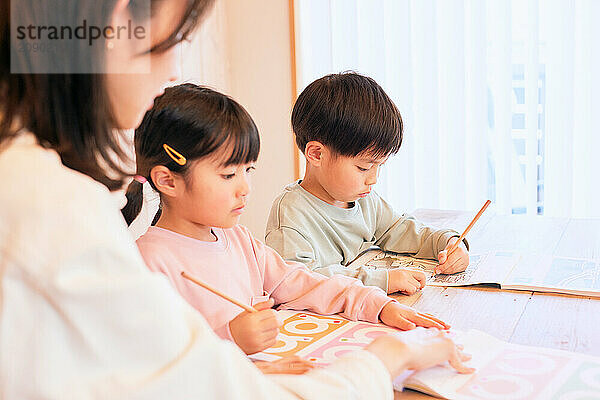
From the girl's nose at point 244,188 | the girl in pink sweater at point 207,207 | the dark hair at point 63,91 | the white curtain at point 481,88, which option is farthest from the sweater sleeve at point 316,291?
the white curtain at point 481,88

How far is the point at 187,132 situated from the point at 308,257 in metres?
0.42

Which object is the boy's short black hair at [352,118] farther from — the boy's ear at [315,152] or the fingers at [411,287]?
the fingers at [411,287]

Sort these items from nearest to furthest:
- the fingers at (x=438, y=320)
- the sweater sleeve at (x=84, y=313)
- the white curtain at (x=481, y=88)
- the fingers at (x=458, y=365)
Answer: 1. the sweater sleeve at (x=84, y=313)
2. the fingers at (x=458, y=365)
3. the fingers at (x=438, y=320)
4. the white curtain at (x=481, y=88)

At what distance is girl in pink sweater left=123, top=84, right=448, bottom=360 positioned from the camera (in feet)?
3.41

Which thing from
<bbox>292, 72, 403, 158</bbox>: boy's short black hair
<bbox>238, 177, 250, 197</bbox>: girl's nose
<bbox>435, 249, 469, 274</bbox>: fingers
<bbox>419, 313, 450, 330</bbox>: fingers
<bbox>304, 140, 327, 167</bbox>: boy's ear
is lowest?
<bbox>435, 249, 469, 274</bbox>: fingers

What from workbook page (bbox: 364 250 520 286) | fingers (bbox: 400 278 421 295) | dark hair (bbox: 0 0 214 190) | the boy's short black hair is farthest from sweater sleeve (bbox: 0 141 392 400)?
the boy's short black hair

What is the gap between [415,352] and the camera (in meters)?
0.79

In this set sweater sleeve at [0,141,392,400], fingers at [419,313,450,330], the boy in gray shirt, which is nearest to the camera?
sweater sleeve at [0,141,392,400]

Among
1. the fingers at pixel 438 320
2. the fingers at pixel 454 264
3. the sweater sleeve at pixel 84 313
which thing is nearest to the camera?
the sweater sleeve at pixel 84 313

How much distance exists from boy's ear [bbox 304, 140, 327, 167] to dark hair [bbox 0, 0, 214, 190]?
870 millimetres

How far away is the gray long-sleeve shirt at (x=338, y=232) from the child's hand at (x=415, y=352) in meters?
0.46

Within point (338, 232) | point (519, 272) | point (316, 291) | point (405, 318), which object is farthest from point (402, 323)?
point (338, 232)

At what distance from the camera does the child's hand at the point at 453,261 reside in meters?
1.35

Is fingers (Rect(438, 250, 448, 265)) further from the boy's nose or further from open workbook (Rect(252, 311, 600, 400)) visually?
open workbook (Rect(252, 311, 600, 400))
